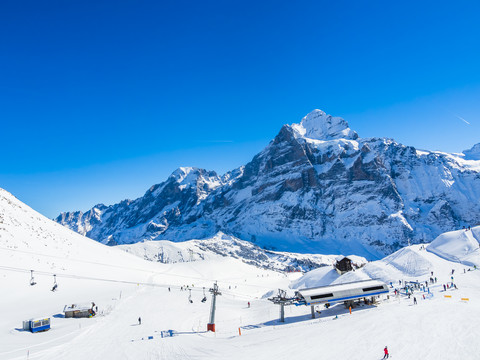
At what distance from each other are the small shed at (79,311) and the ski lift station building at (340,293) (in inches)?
1266

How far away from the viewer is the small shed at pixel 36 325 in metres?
39.4

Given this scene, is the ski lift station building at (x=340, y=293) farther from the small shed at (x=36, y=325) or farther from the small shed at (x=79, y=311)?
the small shed at (x=36, y=325)

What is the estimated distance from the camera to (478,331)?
3041 cm

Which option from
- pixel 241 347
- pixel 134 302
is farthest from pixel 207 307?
pixel 241 347

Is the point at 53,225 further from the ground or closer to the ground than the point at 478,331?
further from the ground

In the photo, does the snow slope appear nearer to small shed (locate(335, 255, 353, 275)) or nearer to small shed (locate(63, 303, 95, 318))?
small shed (locate(335, 255, 353, 275))

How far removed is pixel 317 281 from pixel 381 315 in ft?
158

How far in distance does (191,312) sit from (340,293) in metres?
26.3

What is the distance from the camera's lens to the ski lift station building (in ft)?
160

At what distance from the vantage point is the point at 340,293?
164 ft

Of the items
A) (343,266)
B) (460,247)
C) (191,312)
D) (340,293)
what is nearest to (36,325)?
(191,312)

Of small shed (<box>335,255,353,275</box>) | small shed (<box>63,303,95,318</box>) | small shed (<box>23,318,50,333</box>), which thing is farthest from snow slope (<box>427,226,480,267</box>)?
small shed (<box>23,318,50,333</box>)

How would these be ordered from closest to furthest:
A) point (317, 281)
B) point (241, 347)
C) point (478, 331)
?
point (478, 331) → point (241, 347) → point (317, 281)

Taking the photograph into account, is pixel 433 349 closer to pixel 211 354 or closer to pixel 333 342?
pixel 333 342
